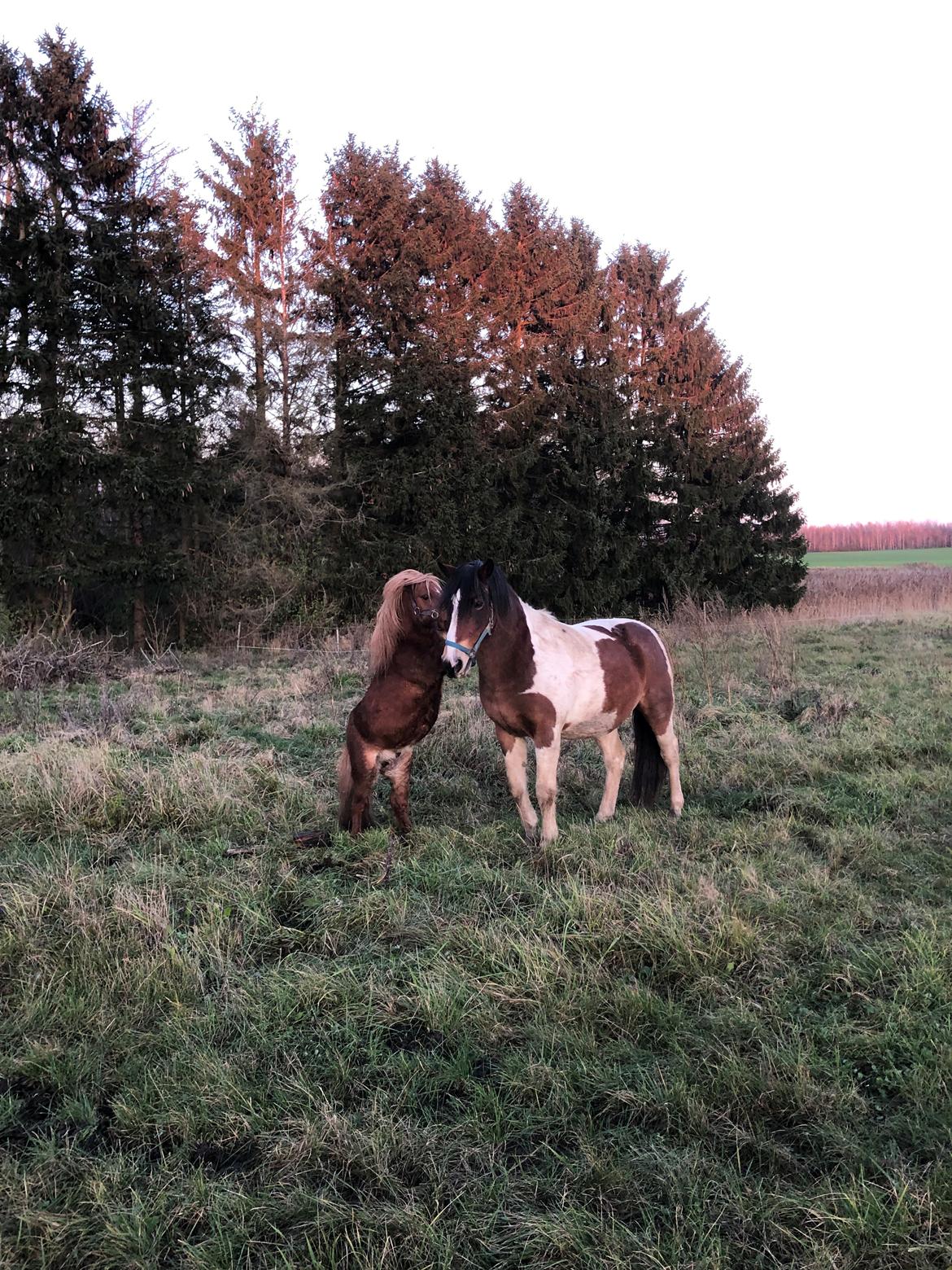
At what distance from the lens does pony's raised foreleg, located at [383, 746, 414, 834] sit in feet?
15.1

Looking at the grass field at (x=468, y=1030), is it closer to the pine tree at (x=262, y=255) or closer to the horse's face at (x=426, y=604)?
the horse's face at (x=426, y=604)

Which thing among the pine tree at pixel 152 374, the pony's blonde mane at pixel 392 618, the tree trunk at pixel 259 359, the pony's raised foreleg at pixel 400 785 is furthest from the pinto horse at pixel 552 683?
the tree trunk at pixel 259 359

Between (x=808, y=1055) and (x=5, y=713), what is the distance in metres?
8.19

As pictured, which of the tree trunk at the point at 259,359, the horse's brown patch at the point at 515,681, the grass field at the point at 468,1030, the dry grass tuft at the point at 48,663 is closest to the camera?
the grass field at the point at 468,1030

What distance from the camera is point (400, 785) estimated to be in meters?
4.63

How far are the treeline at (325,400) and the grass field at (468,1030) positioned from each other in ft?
34.9

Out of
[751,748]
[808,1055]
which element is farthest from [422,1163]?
[751,748]

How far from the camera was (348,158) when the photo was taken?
1753 centimetres

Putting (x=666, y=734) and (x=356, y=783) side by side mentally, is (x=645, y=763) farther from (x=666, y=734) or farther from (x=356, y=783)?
(x=356, y=783)

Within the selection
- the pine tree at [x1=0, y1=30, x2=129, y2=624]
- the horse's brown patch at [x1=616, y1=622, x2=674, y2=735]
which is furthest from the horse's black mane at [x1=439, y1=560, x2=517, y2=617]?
the pine tree at [x1=0, y1=30, x2=129, y2=624]

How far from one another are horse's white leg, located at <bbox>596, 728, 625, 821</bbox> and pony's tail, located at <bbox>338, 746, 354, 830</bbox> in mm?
1733

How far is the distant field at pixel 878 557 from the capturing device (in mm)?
50406

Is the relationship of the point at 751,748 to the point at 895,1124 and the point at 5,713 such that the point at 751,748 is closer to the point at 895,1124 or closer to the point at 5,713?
the point at 895,1124

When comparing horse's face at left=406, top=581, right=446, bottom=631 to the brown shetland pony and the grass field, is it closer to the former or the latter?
the brown shetland pony
